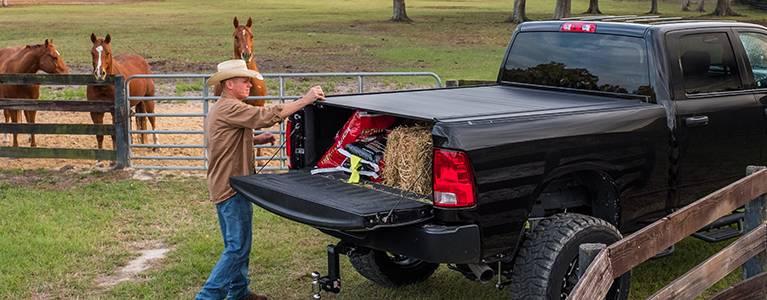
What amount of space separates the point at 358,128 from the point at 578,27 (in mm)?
2009

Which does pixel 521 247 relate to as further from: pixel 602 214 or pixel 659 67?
pixel 659 67

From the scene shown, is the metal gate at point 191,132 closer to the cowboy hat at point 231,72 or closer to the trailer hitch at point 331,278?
the cowboy hat at point 231,72

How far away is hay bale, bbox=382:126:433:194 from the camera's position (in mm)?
5469

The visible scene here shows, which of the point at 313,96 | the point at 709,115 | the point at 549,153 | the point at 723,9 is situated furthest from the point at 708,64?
the point at 723,9

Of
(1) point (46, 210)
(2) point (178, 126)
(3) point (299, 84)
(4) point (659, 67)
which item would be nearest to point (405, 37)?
(3) point (299, 84)

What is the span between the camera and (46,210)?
9.17 meters

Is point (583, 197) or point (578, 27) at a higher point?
point (578, 27)

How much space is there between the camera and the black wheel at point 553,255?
531 cm

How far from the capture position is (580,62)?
684 cm

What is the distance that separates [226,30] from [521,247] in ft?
104

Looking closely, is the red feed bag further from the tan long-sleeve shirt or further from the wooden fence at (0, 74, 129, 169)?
the wooden fence at (0, 74, 129, 169)

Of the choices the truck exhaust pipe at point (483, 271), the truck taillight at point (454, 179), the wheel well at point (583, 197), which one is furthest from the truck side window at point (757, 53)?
the truck taillight at point (454, 179)

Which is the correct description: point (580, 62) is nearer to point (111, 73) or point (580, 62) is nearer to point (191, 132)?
point (191, 132)

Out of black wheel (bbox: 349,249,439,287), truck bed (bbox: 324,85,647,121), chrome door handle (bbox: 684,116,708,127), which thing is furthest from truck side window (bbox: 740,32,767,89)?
black wheel (bbox: 349,249,439,287)
